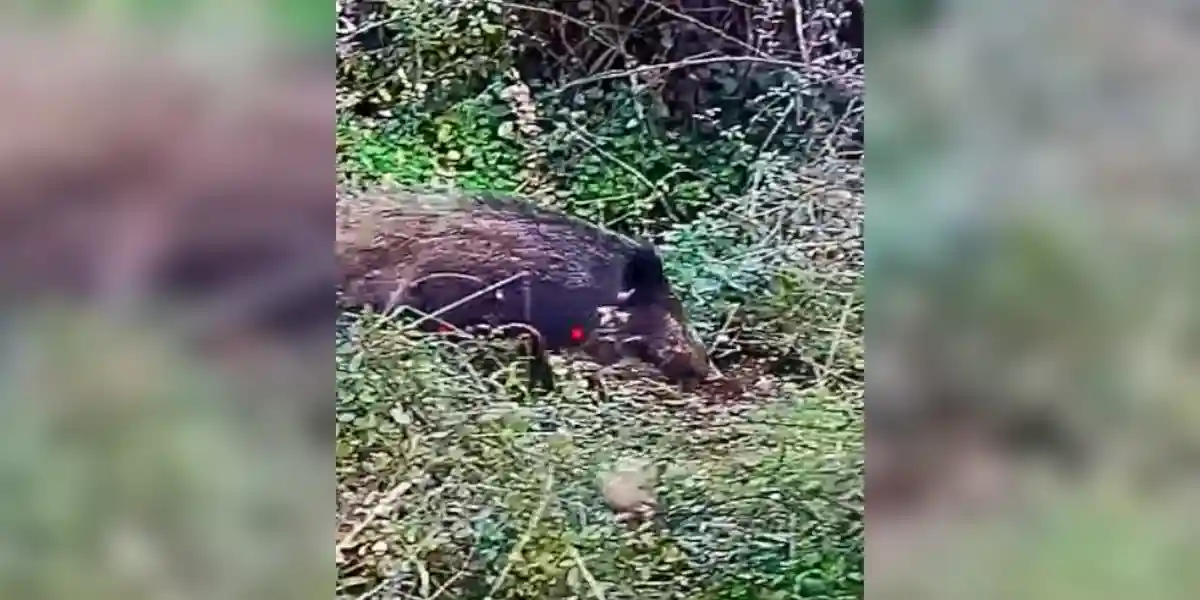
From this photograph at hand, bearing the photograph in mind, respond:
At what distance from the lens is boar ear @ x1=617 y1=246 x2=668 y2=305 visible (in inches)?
73.9

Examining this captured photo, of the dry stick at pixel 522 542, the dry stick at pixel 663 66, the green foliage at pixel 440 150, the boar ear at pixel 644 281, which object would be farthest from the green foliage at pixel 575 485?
the dry stick at pixel 663 66

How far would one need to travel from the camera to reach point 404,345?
185cm

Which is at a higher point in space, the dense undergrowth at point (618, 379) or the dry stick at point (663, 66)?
the dry stick at point (663, 66)

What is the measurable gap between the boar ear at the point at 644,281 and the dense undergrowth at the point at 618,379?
0.10ft
